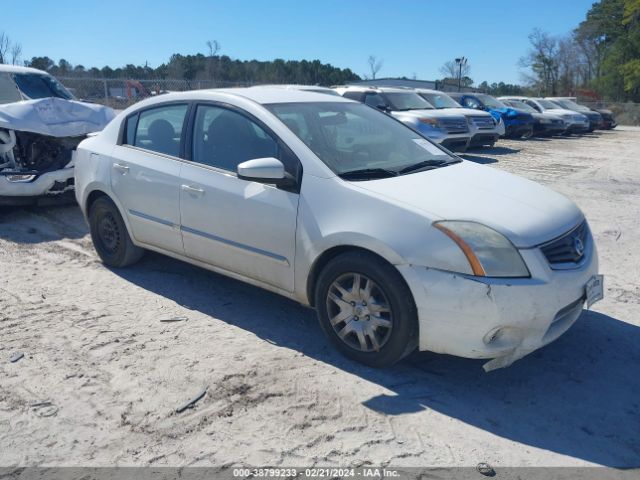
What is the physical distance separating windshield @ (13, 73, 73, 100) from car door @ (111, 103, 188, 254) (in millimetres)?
4667

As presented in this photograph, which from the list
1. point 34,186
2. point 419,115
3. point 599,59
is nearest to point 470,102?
point 419,115

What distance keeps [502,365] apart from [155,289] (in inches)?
119

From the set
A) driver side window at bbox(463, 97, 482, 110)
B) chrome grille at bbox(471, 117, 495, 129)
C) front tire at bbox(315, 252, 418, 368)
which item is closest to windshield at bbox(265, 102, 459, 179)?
front tire at bbox(315, 252, 418, 368)

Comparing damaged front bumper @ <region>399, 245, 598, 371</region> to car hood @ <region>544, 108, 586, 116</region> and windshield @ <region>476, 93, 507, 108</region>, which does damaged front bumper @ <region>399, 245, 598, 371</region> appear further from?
car hood @ <region>544, 108, 586, 116</region>

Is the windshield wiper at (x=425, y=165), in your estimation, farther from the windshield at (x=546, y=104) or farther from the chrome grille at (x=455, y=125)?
the windshield at (x=546, y=104)

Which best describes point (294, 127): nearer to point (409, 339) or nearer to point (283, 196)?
point (283, 196)

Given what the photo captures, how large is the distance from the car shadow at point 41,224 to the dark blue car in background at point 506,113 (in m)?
15.6

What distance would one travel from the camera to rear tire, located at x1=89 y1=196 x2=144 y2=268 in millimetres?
5277

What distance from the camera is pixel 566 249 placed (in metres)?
3.49

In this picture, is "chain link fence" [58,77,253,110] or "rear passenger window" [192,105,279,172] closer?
"rear passenger window" [192,105,279,172]

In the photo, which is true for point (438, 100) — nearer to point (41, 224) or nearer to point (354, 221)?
point (41, 224)

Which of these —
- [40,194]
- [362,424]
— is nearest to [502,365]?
[362,424]

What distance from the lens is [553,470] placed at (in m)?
2.74

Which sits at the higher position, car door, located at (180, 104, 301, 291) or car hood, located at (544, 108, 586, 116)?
car hood, located at (544, 108, 586, 116)
